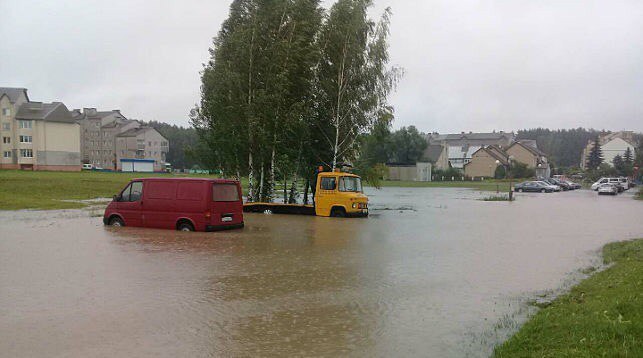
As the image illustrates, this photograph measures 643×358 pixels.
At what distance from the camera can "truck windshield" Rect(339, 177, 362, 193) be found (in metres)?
24.5

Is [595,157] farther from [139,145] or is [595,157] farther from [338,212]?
[338,212]

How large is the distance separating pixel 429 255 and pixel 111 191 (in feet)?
113

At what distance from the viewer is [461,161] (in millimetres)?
138375

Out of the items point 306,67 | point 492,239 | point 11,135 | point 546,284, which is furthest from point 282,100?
point 11,135

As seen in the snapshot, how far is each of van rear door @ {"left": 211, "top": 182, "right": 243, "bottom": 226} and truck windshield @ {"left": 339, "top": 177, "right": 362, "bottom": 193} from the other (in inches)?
285

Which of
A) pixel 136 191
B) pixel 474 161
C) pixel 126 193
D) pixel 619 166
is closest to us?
pixel 136 191

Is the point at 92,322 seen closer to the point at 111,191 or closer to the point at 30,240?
the point at 30,240

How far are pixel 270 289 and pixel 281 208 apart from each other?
16081 mm

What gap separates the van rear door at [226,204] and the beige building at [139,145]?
107503mm

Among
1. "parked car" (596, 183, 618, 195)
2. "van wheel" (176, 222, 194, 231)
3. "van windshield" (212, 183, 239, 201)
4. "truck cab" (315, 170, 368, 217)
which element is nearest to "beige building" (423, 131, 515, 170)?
"parked car" (596, 183, 618, 195)

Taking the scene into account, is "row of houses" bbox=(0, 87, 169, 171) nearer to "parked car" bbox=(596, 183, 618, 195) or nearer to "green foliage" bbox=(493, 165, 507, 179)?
"parked car" bbox=(596, 183, 618, 195)

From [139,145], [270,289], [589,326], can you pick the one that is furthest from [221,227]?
[139,145]

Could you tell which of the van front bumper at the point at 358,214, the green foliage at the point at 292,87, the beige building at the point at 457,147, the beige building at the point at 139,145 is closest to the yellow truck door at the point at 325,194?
the van front bumper at the point at 358,214

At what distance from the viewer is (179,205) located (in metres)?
17.1
